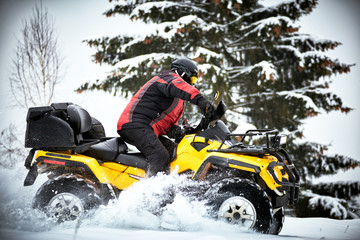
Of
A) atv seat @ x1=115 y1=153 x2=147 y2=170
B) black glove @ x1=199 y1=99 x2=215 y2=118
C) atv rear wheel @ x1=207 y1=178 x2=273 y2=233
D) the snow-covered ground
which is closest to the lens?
the snow-covered ground

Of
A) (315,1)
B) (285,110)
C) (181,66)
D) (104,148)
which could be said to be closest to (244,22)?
(315,1)

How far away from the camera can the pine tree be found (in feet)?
34.4

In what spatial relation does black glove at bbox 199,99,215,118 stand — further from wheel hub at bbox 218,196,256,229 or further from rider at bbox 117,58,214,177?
wheel hub at bbox 218,196,256,229

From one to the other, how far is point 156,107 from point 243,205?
1532 mm

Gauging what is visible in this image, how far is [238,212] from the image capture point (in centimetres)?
334

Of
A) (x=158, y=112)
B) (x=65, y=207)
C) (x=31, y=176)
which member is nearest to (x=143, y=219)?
(x=65, y=207)

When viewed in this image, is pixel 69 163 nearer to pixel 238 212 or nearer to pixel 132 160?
pixel 132 160

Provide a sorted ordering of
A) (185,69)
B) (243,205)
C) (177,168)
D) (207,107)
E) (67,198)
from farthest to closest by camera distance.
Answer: (185,69), (177,168), (67,198), (207,107), (243,205)

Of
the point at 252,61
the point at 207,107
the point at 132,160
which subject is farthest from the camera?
the point at 252,61

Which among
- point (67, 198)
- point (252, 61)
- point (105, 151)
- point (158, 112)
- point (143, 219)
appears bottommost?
point (143, 219)

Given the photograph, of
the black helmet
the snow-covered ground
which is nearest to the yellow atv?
the snow-covered ground

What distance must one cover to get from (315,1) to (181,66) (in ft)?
28.1

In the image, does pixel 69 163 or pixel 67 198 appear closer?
pixel 67 198

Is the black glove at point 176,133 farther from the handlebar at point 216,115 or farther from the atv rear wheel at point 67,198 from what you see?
the atv rear wheel at point 67,198
